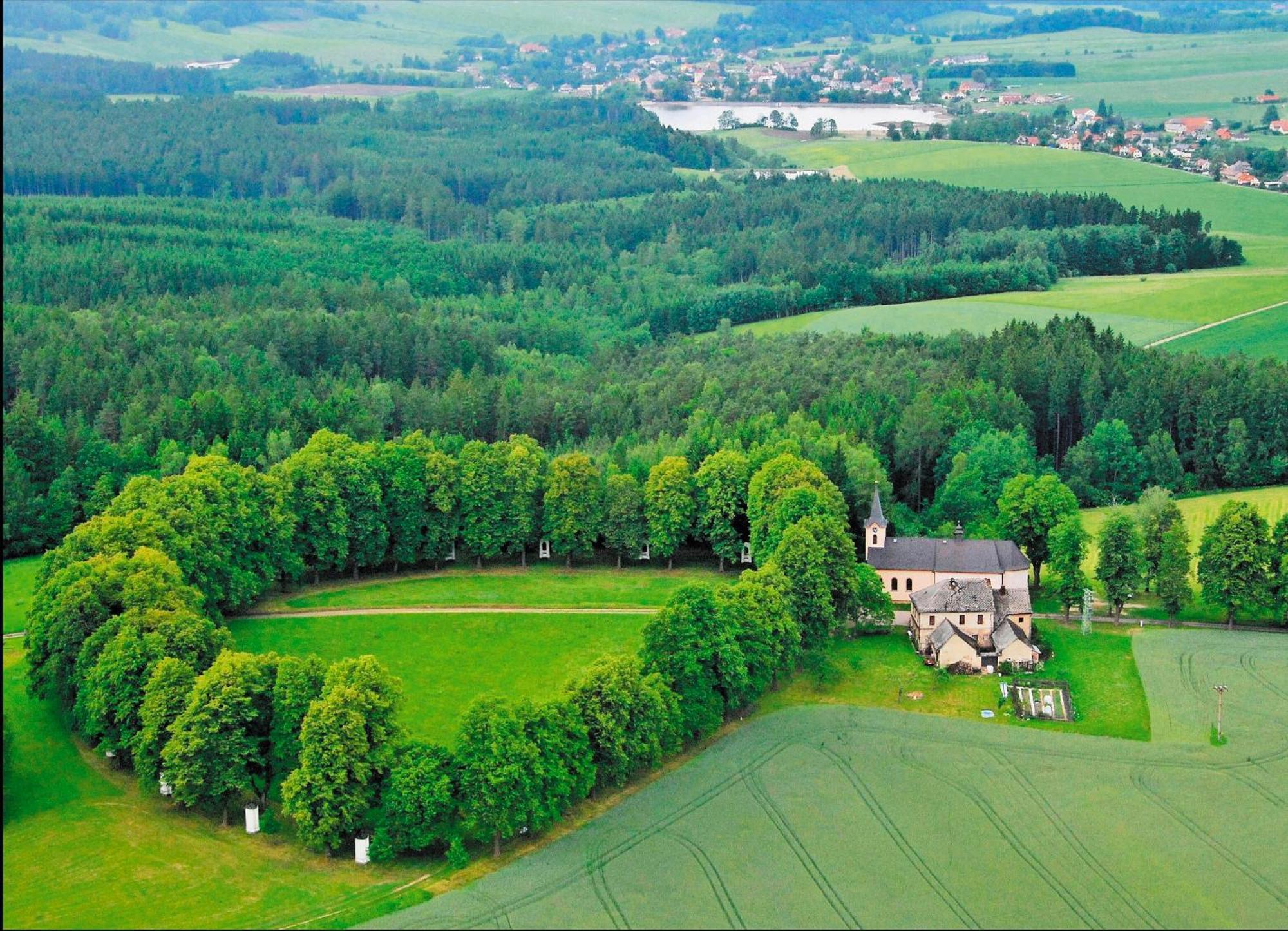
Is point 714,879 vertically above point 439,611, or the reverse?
point 714,879

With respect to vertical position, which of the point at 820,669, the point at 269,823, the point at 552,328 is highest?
the point at 269,823

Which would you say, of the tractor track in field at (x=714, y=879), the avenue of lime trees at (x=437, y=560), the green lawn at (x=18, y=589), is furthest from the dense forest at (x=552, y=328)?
the tractor track in field at (x=714, y=879)

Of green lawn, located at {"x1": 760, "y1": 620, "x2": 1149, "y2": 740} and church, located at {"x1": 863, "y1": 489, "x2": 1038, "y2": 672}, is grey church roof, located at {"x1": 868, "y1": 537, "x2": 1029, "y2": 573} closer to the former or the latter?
church, located at {"x1": 863, "y1": 489, "x2": 1038, "y2": 672}

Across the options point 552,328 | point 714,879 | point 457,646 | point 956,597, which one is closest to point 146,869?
point 714,879

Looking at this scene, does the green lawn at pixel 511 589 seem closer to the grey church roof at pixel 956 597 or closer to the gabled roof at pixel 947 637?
the grey church roof at pixel 956 597

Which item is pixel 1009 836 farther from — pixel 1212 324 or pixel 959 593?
pixel 1212 324

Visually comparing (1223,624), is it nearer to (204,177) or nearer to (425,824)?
(425,824)

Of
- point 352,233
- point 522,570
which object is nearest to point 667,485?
point 522,570
